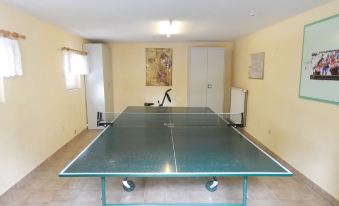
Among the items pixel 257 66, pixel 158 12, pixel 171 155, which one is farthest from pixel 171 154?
pixel 257 66

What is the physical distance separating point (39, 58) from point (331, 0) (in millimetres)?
3619

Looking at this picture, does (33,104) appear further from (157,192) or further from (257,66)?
(257,66)

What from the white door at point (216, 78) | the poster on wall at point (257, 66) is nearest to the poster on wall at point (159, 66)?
the white door at point (216, 78)

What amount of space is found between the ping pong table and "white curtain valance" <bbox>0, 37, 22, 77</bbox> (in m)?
1.21

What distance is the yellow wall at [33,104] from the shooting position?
2664 millimetres

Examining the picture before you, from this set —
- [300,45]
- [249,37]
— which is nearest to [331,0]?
[300,45]

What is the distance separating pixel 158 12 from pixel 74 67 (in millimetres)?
2348

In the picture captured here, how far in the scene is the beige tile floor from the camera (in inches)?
99.2

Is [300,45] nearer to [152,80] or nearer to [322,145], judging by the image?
[322,145]

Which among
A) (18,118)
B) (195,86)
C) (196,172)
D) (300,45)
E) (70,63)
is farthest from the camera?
(195,86)

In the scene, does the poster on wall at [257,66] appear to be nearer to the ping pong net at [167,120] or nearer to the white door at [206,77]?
the white door at [206,77]

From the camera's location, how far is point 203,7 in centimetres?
276

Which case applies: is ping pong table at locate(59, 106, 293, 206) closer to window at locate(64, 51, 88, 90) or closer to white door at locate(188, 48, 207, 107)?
window at locate(64, 51, 88, 90)

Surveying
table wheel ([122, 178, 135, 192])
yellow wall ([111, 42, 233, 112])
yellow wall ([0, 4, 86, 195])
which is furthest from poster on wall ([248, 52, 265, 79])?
yellow wall ([0, 4, 86, 195])
